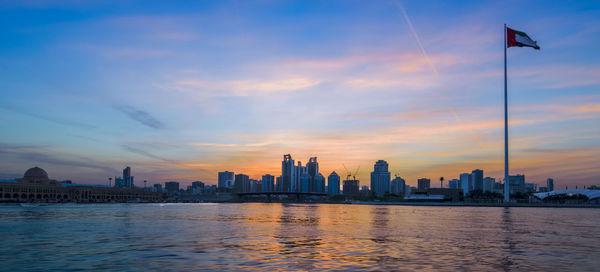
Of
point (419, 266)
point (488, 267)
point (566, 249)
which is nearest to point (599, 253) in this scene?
point (566, 249)

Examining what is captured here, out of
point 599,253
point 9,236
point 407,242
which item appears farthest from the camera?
point 9,236

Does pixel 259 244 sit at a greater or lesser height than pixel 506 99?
lesser

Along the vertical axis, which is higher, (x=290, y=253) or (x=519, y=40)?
(x=519, y=40)

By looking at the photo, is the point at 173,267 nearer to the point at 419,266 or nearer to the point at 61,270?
the point at 61,270

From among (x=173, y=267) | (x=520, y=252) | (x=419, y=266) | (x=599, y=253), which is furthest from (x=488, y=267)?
(x=173, y=267)

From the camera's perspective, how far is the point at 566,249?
42.1 metres

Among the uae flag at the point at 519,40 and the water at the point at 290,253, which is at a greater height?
the uae flag at the point at 519,40

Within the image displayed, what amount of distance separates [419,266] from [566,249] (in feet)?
67.3

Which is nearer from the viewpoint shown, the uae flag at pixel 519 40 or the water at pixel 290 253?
the water at pixel 290 253

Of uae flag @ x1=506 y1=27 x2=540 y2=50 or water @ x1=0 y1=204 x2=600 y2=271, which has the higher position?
uae flag @ x1=506 y1=27 x2=540 y2=50

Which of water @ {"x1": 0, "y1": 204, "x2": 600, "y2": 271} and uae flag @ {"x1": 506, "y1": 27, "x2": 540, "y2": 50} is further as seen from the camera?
uae flag @ {"x1": 506, "y1": 27, "x2": 540, "y2": 50}

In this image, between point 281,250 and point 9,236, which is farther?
A: point 9,236

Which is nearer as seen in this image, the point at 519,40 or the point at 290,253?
the point at 290,253

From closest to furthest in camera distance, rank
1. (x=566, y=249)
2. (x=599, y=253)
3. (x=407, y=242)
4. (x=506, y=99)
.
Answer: (x=599, y=253) < (x=566, y=249) < (x=407, y=242) < (x=506, y=99)
